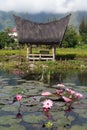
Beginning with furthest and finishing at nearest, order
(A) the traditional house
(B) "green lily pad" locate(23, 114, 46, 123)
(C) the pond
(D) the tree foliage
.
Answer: (D) the tree foliage < (A) the traditional house < (B) "green lily pad" locate(23, 114, 46, 123) < (C) the pond

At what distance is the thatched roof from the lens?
3503 centimetres

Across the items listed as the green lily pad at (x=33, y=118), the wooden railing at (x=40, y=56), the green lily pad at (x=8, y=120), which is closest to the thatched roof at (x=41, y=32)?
the wooden railing at (x=40, y=56)

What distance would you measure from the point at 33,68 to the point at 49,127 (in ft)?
65.3

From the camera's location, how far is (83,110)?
9.54 m

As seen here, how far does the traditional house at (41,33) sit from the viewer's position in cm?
3491

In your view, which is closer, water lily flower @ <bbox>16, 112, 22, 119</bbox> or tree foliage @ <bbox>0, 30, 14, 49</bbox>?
water lily flower @ <bbox>16, 112, 22, 119</bbox>

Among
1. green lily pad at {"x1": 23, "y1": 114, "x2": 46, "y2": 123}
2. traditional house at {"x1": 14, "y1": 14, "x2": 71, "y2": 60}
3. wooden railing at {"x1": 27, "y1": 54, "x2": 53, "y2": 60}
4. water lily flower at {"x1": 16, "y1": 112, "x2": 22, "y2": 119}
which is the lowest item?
wooden railing at {"x1": 27, "y1": 54, "x2": 53, "y2": 60}

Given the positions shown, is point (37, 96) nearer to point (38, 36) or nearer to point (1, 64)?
point (1, 64)

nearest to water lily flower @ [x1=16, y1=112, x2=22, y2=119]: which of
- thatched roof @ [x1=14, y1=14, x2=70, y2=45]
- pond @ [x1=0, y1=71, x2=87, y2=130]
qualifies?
pond @ [x1=0, y1=71, x2=87, y2=130]

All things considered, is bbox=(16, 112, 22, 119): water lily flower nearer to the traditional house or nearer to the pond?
the pond

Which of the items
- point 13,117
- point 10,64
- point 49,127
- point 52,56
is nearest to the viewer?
point 49,127

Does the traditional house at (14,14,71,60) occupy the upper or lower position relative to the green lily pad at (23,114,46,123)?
upper

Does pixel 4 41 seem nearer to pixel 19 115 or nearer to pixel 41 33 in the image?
pixel 41 33

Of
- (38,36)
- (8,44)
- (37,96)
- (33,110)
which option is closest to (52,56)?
(38,36)
